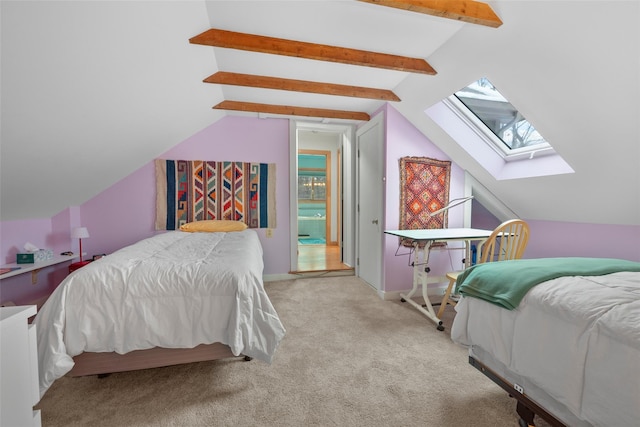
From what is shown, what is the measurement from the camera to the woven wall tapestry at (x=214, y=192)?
3459mm

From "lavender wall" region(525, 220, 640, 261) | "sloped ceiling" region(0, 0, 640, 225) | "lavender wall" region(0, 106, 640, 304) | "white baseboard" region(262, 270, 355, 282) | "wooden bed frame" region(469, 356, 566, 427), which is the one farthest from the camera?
"white baseboard" region(262, 270, 355, 282)

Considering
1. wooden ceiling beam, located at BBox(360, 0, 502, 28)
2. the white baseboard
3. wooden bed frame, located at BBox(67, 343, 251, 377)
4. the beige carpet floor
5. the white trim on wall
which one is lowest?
the beige carpet floor

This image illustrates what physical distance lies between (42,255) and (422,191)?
13.1 ft

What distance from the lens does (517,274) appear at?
4.11 feet

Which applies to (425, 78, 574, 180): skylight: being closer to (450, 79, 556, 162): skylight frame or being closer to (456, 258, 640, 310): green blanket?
(450, 79, 556, 162): skylight frame

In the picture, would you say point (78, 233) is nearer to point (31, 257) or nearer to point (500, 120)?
point (31, 257)

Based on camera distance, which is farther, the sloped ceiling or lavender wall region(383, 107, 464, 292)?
lavender wall region(383, 107, 464, 292)

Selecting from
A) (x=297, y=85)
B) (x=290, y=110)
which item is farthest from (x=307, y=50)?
(x=290, y=110)

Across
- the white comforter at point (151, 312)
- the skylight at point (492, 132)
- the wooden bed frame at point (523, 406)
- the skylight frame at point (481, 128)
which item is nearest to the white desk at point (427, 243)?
the skylight at point (492, 132)

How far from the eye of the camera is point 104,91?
180 centimetres

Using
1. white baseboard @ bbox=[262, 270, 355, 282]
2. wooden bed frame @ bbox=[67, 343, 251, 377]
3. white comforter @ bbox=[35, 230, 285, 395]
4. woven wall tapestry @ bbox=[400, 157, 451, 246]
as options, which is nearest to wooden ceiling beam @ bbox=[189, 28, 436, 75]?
woven wall tapestry @ bbox=[400, 157, 451, 246]

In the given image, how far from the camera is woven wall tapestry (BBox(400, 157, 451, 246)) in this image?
124 inches

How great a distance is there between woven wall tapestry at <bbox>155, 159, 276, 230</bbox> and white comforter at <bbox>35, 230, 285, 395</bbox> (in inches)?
76.7

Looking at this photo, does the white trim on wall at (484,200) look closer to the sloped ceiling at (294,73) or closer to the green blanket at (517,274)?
the sloped ceiling at (294,73)
